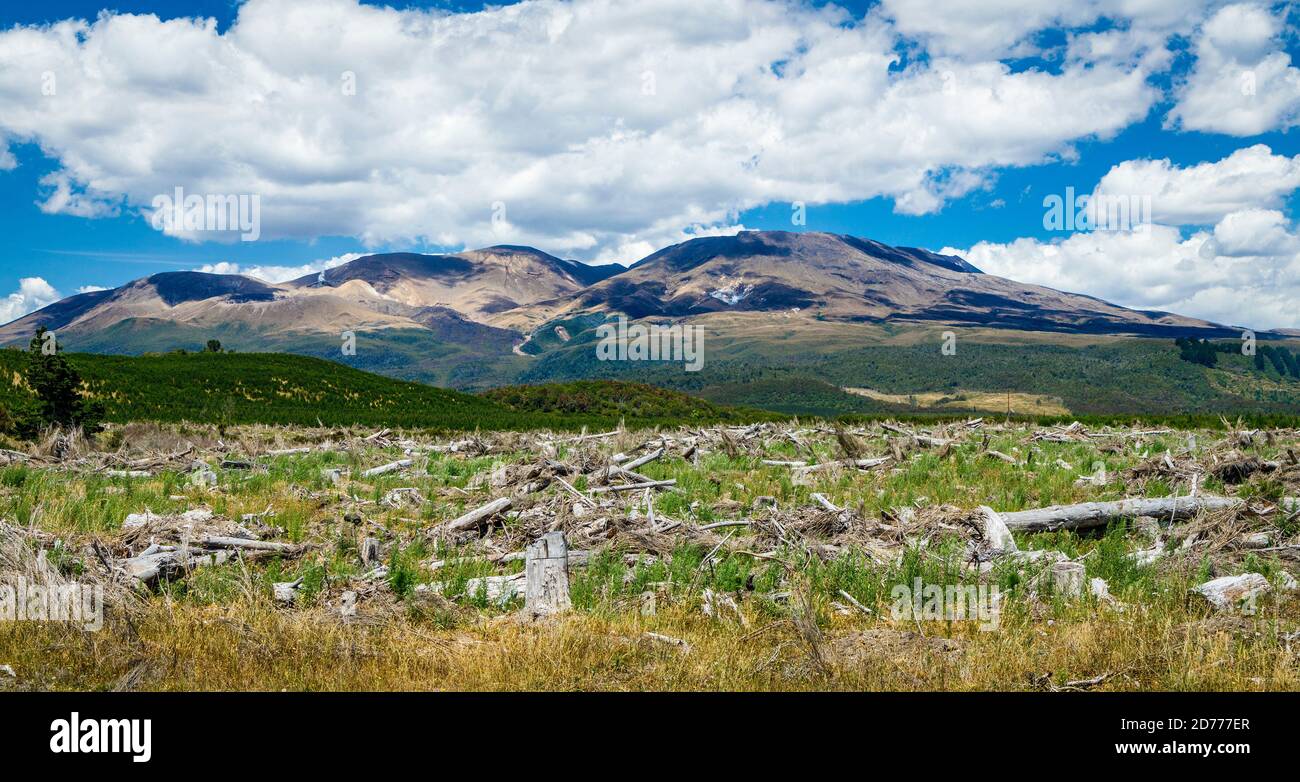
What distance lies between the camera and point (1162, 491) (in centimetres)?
1375

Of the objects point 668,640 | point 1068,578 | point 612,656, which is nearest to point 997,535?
point 1068,578

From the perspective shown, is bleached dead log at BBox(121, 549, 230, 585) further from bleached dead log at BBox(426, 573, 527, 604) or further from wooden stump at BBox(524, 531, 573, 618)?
wooden stump at BBox(524, 531, 573, 618)

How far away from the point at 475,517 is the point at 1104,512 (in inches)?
391

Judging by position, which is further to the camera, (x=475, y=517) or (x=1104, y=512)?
(x=475, y=517)

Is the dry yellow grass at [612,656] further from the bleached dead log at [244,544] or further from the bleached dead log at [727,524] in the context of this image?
the bleached dead log at [727,524]

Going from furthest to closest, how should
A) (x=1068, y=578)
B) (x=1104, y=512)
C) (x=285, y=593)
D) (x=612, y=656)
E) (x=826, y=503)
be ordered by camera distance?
(x=826, y=503), (x=1104, y=512), (x=1068, y=578), (x=285, y=593), (x=612, y=656)

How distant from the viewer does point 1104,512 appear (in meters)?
11.5

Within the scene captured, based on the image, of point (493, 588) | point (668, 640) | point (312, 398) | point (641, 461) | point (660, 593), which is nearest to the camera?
point (668, 640)

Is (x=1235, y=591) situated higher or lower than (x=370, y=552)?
lower

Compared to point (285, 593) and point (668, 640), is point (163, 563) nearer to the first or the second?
point (285, 593)

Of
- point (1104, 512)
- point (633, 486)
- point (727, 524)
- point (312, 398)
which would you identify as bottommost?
point (727, 524)

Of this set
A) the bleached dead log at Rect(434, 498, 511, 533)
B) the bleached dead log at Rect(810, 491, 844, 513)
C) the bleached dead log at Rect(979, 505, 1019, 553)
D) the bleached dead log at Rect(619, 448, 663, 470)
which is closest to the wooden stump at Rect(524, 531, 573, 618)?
the bleached dead log at Rect(434, 498, 511, 533)
